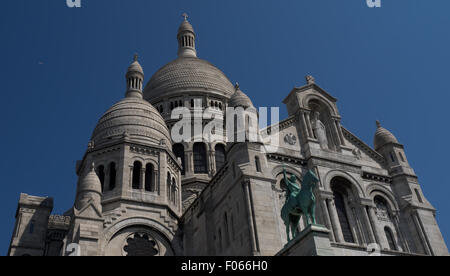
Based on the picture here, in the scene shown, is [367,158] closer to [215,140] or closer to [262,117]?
[262,117]

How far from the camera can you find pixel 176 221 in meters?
33.3

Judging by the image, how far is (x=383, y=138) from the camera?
3506 cm

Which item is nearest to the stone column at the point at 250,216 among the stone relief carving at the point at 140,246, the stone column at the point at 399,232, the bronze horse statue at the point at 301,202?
the bronze horse statue at the point at 301,202

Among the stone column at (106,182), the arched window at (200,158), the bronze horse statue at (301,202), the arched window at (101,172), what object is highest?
the arched window at (200,158)

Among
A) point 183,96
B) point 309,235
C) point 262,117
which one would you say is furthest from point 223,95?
point 309,235

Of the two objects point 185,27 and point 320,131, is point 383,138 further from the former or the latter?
point 185,27

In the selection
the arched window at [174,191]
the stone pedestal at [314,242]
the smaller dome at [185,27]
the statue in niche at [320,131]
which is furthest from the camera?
the smaller dome at [185,27]

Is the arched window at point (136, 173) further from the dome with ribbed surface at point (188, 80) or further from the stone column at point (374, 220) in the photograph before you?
the dome with ribbed surface at point (188, 80)

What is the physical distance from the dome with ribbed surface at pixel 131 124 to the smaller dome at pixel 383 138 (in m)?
14.9

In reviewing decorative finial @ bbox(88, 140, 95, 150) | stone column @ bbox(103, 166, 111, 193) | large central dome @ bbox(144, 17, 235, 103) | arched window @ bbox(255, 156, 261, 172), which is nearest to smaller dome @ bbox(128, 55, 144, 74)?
large central dome @ bbox(144, 17, 235, 103)

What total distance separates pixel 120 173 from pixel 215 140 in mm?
15070

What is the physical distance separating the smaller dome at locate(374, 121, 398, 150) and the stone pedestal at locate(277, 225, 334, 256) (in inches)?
616

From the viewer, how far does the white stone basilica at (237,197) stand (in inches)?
1069
